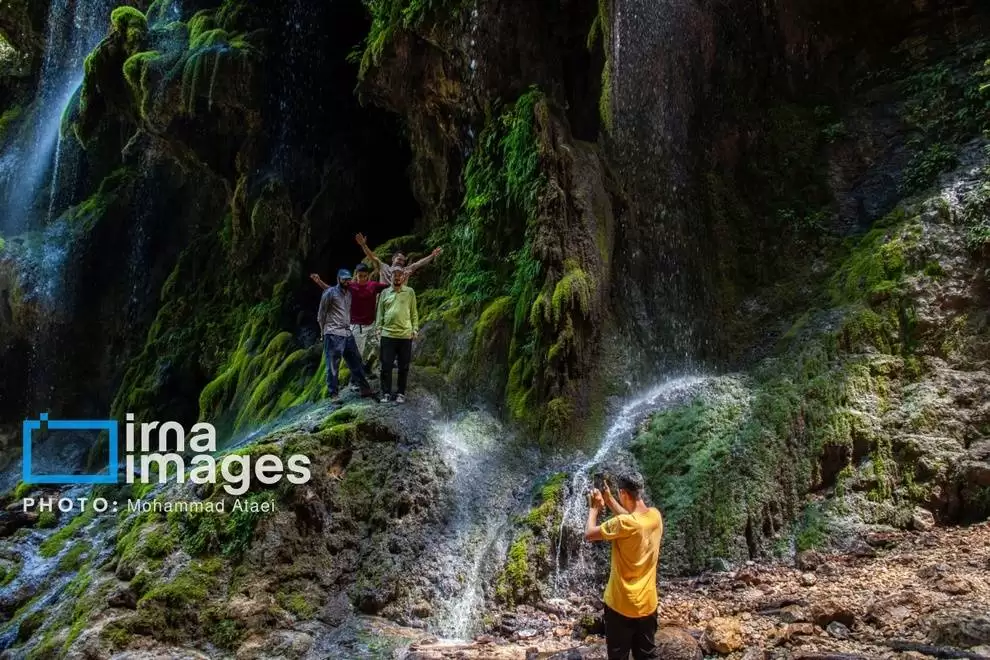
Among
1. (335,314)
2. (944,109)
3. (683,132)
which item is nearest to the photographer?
(335,314)

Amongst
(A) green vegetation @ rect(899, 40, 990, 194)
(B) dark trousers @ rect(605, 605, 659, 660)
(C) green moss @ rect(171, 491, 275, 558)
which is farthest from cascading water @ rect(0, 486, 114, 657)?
(A) green vegetation @ rect(899, 40, 990, 194)

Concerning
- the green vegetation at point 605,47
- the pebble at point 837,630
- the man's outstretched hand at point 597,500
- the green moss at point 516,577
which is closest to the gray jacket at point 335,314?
the green moss at point 516,577

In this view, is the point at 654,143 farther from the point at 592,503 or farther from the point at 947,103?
the point at 592,503

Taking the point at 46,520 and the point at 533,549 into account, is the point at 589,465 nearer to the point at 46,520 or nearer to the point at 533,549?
the point at 533,549

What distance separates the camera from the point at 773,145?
1209 centimetres

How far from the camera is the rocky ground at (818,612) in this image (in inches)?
220

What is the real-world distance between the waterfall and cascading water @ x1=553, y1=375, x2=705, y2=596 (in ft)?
66.0

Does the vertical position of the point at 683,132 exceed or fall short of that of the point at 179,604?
it exceeds it

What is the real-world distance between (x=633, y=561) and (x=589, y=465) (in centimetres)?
384

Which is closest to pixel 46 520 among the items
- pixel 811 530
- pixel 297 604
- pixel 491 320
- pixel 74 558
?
pixel 74 558

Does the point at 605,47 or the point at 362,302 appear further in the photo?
the point at 605,47

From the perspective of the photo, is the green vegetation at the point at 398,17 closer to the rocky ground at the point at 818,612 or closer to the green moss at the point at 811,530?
the green moss at the point at 811,530

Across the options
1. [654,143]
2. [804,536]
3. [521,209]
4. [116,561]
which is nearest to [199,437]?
[116,561]

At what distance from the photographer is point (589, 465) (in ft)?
29.4
